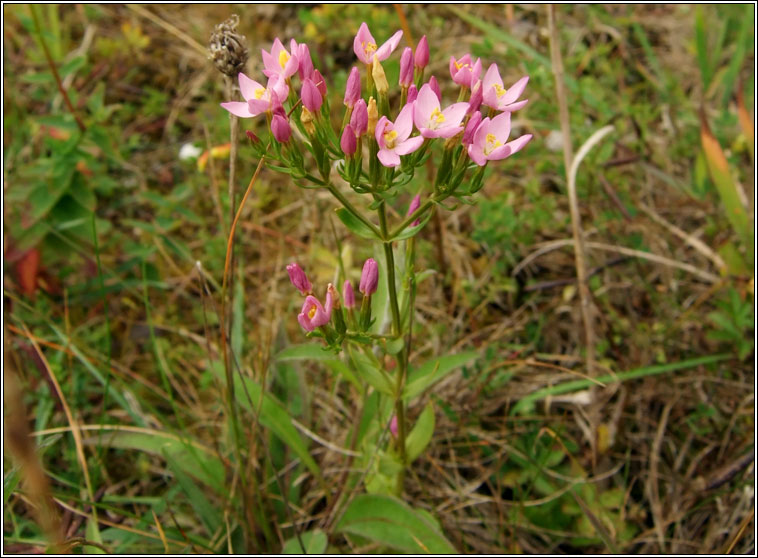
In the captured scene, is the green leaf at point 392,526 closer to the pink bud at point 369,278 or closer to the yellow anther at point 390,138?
the pink bud at point 369,278

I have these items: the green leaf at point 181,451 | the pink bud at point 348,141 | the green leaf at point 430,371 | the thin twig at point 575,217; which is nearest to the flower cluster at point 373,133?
the pink bud at point 348,141

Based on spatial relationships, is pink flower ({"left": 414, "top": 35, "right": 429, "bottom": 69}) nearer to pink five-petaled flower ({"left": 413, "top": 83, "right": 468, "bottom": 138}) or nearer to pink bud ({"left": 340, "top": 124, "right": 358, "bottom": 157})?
pink five-petaled flower ({"left": 413, "top": 83, "right": 468, "bottom": 138})

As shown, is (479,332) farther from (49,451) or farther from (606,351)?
(49,451)

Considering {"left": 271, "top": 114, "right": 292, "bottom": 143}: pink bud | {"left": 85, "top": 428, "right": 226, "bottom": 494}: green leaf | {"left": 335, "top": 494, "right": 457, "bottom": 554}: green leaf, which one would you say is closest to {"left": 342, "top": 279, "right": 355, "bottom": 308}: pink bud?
{"left": 271, "top": 114, "right": 292, "bottom": 143}: pink bud

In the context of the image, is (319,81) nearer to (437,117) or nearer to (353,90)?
(353,90)

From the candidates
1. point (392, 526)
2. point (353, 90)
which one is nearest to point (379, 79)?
point (353, 90)

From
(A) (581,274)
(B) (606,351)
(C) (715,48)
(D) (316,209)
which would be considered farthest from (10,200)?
(C) (715,48)
